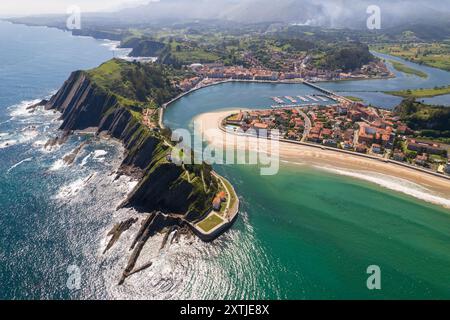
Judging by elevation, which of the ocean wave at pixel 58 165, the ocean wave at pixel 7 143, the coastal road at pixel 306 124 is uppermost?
the coastal road at pixel 306 124

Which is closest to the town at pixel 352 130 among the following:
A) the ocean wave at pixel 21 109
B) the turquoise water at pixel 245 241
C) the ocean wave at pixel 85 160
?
the turquoise water at pixel 245 241

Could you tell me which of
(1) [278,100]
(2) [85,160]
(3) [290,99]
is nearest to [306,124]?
(1) [278,100]

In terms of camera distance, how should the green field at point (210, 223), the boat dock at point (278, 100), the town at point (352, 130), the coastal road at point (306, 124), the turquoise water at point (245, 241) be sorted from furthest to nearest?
1. the boat dock at point (278, 100)
2. the coastal road at point (306, 124)
3. the town at point (352, 130)
4. the green field at point (210, 223)
5. the turquoise water at point (245, 241)

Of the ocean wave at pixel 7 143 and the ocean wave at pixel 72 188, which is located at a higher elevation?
the ocean wave at pixel 7 143

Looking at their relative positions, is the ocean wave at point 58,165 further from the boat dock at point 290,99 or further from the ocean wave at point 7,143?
the boat dock at point 290,99

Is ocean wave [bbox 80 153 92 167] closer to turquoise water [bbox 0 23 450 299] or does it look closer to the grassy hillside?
turquoise water [bbox 0 23 450 299]

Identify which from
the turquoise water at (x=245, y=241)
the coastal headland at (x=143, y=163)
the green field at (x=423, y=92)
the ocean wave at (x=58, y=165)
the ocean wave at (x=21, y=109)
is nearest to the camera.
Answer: the turquoise water at (x=245, y=241)

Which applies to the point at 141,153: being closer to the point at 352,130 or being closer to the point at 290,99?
the point at 352,130
